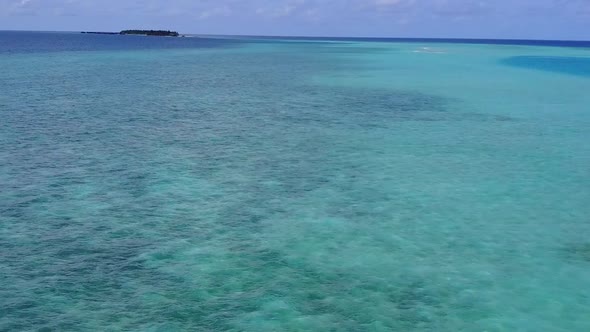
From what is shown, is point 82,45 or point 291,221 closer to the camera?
point 291,221

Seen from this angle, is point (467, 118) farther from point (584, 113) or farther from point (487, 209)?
point (487, 209)

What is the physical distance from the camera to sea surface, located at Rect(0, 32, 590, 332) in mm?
7906

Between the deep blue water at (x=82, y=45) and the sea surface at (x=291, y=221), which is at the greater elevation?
the deep blue water at (x=82, y=45)

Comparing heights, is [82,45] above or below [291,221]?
above

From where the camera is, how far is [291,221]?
11.2 m

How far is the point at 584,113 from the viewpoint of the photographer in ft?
84.0

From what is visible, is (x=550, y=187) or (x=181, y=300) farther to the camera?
(x=550, y=187)

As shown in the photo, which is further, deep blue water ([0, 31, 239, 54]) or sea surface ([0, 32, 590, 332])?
deep blue water ([0, 31, 239, 54])

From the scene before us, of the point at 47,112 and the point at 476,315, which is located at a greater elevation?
the point at 47,112

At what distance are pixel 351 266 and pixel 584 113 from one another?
69.9 feet

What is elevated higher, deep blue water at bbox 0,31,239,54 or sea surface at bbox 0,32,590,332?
deep blue water at bbox 0,31,239,54

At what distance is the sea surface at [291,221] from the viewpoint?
7.91m

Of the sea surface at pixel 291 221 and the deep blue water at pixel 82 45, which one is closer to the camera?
the sea surface at pixel 291 221

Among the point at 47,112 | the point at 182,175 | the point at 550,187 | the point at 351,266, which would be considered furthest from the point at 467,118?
the point at 47,112
